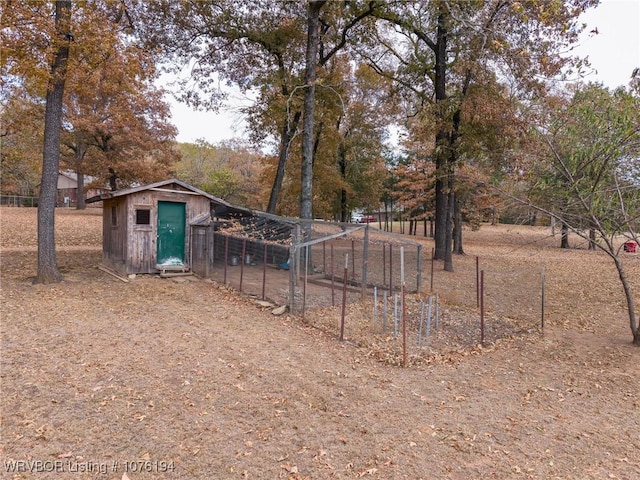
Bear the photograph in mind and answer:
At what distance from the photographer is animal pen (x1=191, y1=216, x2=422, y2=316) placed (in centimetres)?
963

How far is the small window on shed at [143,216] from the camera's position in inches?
441

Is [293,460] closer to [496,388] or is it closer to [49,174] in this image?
[496,388]

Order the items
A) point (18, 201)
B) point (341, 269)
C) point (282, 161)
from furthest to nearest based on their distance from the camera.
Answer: point (18, 201)
point (282, 161)
point (341, 269)

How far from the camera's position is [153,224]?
1136cm

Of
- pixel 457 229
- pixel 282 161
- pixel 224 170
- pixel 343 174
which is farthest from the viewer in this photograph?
pixel 224 170

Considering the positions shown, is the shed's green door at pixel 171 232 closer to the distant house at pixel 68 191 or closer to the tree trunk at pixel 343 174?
the tree trunk at pixel 343 174

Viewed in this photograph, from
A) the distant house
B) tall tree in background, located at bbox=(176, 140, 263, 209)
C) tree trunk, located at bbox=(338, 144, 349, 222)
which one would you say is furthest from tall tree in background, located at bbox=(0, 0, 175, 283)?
the distant house

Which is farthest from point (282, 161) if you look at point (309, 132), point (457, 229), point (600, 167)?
point (600, 167)

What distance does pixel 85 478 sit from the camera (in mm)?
3055

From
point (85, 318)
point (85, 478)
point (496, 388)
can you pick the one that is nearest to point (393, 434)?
point (496, 388)

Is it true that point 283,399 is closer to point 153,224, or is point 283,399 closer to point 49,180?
point 153,224

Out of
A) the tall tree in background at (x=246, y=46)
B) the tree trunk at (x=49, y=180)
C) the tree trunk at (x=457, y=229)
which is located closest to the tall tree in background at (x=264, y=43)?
the tall tree in background at (x=246, y=46)

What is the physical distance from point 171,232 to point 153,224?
59 cm

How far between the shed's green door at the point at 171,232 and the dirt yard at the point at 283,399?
122 inches
